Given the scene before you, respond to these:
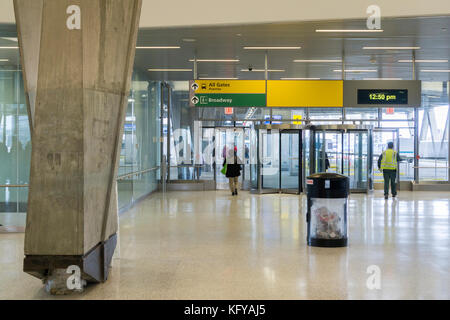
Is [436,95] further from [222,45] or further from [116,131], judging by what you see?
[116,131]

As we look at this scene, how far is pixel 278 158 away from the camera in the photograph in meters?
17.5

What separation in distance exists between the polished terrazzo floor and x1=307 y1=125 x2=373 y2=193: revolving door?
5.63 meters

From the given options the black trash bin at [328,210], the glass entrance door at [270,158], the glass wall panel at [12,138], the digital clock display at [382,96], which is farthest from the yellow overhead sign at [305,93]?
the glass wall panel at [12,138]

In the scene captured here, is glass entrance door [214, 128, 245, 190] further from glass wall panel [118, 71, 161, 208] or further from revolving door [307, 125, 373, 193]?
revolving door [307, 125, 373, 193]

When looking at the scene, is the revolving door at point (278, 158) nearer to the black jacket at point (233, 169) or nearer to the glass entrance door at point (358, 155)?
the black jacket at point (233, 169)

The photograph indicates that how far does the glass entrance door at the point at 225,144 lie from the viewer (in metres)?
19.0

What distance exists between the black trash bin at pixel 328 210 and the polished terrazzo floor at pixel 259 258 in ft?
0.71

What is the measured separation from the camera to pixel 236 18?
9.73 metres

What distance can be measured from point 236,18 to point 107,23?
4.70 metres

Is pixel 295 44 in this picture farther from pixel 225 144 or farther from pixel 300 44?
pixel 225 144

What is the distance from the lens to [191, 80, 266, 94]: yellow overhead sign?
12.3 meters

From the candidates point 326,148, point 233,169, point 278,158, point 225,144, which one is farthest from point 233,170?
point 326,148

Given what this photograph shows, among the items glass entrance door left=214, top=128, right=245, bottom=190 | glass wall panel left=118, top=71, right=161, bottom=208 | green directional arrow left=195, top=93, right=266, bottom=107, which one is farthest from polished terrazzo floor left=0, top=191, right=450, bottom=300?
glass entrance door left=214, top=128, right=245, bottom=190

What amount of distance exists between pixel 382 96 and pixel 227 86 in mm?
3530
